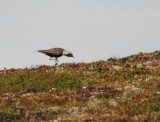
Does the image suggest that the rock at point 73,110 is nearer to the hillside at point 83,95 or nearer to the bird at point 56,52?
the hillside at point 83,95

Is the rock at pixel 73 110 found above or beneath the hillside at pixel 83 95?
beneath

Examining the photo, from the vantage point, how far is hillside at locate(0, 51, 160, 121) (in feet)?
32.6

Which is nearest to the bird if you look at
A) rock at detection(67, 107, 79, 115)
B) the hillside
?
the hillside

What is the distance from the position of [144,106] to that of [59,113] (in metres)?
3.13

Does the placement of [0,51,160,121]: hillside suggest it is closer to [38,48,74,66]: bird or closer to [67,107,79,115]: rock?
[67,107,79,115]: rock

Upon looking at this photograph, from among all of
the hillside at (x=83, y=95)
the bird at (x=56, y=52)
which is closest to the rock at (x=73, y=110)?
the hillside at (x=83, y=95)

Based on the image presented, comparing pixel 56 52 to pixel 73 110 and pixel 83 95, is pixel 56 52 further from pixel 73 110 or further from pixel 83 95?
pixel 73 110

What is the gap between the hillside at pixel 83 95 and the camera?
9.95m

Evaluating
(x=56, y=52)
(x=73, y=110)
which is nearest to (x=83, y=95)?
(x=73, y=110)

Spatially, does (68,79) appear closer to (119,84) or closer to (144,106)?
(119,84)

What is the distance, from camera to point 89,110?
1075 cm

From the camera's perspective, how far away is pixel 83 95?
13.6 metres

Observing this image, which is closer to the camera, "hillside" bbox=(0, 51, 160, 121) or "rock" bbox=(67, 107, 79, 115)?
"hillside" bbox=(0, 51, 160, 121)

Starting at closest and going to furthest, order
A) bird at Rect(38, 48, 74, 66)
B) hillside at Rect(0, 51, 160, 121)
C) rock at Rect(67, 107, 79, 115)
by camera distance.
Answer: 1. hillside at Rect(0, 51, 160, 121)
2. rock at Rect(67, 107, 79, 115)
3. bird at Rect(38, 48, 74, 66)
